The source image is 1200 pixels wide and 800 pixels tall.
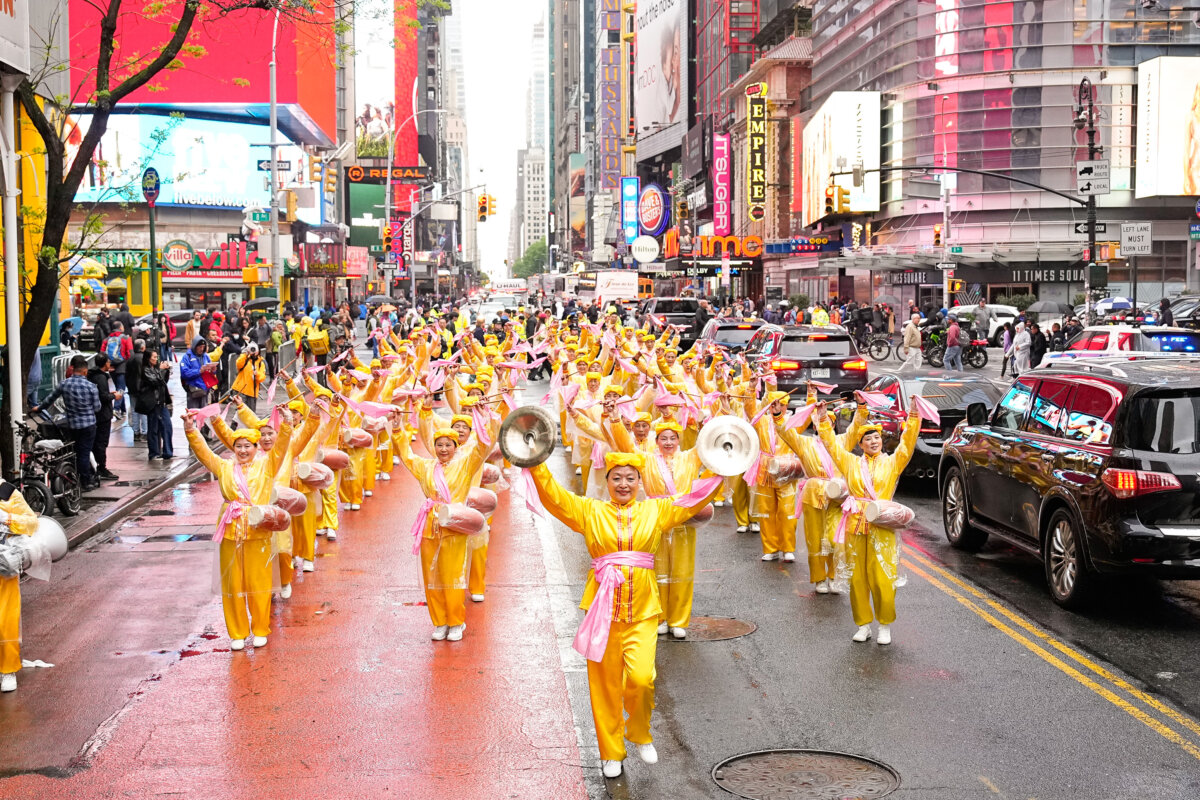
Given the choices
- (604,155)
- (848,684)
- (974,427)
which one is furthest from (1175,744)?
(604,155)

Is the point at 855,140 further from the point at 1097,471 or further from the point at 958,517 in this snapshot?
the point at 1097,471

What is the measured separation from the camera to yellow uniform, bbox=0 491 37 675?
25.7 feet

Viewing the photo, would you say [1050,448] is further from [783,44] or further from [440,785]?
[783,44]

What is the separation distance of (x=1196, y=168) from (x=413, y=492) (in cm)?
4698

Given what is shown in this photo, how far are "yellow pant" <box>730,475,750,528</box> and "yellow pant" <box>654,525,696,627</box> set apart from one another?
160 inches

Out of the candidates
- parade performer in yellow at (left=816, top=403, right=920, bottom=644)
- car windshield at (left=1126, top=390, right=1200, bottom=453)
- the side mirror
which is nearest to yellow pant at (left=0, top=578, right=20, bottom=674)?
parade performer in yellow at (left=816, top=403, right=920, bottom=644)

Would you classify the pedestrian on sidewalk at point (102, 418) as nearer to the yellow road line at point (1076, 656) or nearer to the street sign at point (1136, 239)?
the yellow road line at point (1076, 656)

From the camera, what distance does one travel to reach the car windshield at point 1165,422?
8812 millimetres

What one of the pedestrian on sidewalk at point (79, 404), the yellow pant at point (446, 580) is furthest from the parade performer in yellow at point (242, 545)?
the pedestrian on sidewalk at point (79, 404)

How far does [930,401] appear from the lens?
→ 15555 mm

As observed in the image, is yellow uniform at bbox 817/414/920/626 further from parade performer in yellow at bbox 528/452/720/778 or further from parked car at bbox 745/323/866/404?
parked car at bbox 745/323/866/404

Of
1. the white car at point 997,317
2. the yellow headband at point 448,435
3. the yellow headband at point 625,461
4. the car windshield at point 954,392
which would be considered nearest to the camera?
the yellow headband at point 625,461

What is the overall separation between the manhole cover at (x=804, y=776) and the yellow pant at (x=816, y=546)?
3592 mm

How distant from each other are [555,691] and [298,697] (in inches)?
58.6
